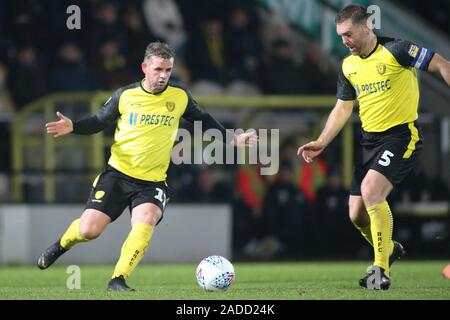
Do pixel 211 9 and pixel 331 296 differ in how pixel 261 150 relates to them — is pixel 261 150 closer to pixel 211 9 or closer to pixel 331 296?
pixel 211 9

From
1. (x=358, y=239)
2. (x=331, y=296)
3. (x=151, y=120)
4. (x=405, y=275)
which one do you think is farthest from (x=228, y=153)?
(x=331, y=296)

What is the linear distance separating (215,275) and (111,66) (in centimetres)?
764

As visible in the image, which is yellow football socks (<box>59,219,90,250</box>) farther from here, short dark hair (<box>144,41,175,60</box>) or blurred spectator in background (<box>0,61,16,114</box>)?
blurred spectator in background (<box>0,61,16,114</box>)

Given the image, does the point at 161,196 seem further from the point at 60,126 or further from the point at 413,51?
the point at 413,51

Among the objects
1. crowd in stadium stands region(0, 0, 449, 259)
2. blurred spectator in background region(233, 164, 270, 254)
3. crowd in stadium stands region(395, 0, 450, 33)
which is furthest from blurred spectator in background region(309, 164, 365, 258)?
crowd in stadium stands region(395, 0, 450, 33)

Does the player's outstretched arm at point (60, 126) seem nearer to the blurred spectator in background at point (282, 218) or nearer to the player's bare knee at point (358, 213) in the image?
the player's bare knee at point (358, 213)

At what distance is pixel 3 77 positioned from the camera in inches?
603

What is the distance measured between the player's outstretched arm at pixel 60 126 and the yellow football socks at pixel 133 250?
1.01 meters

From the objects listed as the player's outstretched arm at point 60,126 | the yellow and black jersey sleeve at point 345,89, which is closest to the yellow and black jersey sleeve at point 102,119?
the player's outstretched arm at point 60,126

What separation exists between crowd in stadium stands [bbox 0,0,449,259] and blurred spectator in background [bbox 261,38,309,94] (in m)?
0.02

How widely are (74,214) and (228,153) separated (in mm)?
2354

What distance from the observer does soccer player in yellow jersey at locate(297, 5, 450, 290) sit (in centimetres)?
895

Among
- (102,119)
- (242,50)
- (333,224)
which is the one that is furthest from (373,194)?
(242,50)

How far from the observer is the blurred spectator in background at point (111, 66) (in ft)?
52.2
